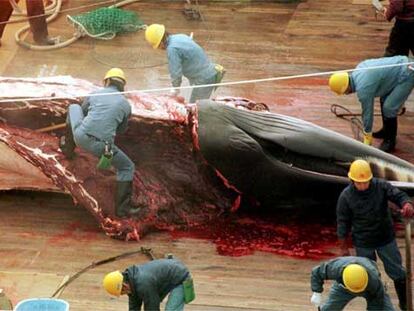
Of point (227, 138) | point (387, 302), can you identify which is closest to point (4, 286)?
point (227, 138)

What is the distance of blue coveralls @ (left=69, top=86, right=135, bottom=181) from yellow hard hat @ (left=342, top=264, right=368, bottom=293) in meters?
3.11

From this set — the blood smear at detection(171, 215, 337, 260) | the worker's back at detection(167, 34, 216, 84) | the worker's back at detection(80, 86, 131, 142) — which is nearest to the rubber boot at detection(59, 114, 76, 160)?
the worker's back at detection(80, 86, 131, 142)

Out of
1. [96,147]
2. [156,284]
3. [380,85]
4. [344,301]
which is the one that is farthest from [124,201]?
[380,85]

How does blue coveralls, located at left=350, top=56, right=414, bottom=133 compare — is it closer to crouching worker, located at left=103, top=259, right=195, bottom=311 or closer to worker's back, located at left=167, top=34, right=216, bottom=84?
worker's back, located at left=167, top=34, right=216, bottom=84

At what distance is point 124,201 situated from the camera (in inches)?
547

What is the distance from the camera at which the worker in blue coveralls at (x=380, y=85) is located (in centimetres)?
1434

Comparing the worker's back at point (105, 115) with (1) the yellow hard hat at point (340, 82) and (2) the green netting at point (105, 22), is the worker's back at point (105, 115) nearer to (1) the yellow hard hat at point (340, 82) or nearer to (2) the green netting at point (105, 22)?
(1) the yellow hard hat at point (340, 82)

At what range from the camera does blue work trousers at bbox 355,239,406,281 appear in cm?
1238

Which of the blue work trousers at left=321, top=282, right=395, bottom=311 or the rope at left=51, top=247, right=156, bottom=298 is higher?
the blue work trousers at left=321, top=282, right=395, bottom=311

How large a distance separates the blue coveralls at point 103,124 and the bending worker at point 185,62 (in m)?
1.23

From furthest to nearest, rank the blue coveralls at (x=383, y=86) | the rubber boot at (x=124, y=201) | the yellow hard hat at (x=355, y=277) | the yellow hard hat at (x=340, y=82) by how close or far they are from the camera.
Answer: the blue coveralls at (x=383, y=86)
the yellow hard hat at (x=340, y=82)
the rubber boot at (x=124, y=201)
the yellow hard hat at (x=355, y=277)

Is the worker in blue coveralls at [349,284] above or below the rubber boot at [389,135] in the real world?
above

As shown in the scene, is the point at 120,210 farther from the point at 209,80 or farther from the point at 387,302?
the point at 387,302

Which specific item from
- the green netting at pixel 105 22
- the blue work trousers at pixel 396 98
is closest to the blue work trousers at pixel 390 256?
the blue work trousers at pixel 396 98
